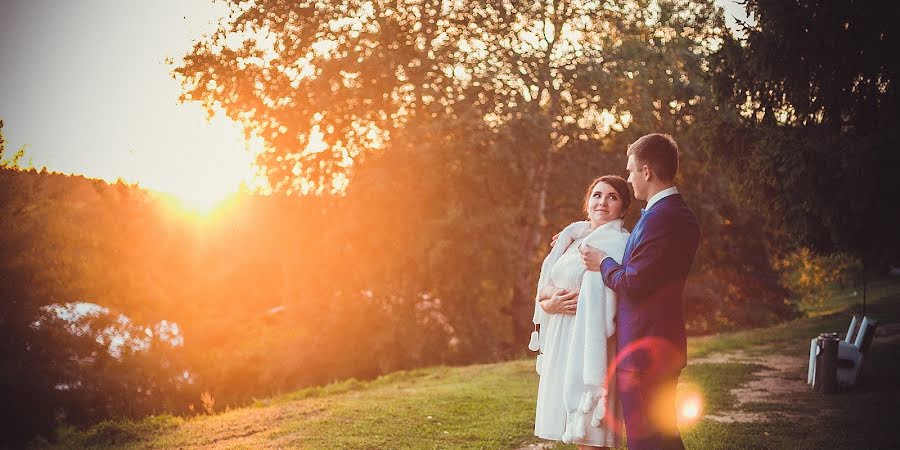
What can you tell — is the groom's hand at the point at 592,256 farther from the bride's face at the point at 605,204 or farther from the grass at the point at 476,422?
the grass at the point at 476,422

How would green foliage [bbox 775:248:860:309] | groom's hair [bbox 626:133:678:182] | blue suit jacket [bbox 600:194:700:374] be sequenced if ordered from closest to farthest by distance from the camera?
blue suit jacket [bbox 600:194:700:374]
groom's hair [bbox 626:133:678:182]
green foliage [bbox 775:248:860:309]

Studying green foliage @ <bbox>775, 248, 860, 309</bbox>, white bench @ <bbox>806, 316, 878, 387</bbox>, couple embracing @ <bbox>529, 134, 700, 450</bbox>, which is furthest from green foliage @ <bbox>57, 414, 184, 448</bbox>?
green foliage @ <bbox>775, 248, 860, 309</bbox>

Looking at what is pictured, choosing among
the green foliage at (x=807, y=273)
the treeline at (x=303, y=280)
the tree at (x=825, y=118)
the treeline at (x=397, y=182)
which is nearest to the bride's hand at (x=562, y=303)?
the tree at (x=825, y=118)

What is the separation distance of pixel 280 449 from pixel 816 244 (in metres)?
9.43

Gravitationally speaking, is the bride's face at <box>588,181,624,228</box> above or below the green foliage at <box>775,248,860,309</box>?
above

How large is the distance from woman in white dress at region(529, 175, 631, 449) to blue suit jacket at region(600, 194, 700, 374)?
0.13 meters

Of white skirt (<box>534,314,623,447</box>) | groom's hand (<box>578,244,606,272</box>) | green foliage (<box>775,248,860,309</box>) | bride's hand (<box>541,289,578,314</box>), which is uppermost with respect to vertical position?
groom's hand (<box>578,244,606,272</box>)

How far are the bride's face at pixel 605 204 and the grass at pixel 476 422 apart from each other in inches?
154

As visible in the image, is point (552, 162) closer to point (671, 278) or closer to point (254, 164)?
point (254, 164)

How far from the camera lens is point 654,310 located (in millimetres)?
3301

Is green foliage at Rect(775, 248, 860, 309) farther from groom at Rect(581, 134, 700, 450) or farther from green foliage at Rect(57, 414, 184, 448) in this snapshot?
groom at Rect(581, 134, 700, 450)

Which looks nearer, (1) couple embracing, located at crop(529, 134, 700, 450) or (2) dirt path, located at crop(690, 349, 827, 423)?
(1) couple embracing, located at crop(529, 134, 700, 450)

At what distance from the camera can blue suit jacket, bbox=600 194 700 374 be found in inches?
127

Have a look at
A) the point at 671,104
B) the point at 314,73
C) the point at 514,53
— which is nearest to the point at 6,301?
Answer: the point at 314,73
